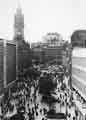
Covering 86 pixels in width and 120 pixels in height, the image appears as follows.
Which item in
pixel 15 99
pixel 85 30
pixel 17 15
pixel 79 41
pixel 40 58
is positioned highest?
pixel 17 15

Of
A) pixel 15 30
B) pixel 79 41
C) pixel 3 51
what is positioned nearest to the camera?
pixel 3 51

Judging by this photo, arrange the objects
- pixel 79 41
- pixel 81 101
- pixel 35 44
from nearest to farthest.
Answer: pixel 81 101, pixel 79 41, pixel 35 44

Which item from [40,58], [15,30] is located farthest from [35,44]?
[15,30]

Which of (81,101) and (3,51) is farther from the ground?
(3,51)

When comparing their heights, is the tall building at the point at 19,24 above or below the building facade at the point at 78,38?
above

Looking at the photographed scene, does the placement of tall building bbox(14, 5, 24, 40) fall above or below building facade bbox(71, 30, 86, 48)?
above

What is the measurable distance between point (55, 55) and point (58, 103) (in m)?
36.6

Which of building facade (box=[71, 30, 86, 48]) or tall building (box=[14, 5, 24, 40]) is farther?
tall building (box=[14, 5, 24, 40])

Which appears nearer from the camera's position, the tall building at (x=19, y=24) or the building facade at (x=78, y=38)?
the building facade at (x=78, y=38)

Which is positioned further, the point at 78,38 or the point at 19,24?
the point at 19,24

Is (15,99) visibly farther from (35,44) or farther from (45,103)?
(35,44)

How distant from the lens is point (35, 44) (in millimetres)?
57531

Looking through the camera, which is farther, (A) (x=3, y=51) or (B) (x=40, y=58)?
(B) (x=40, y=58)

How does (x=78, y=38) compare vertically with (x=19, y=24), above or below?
below
